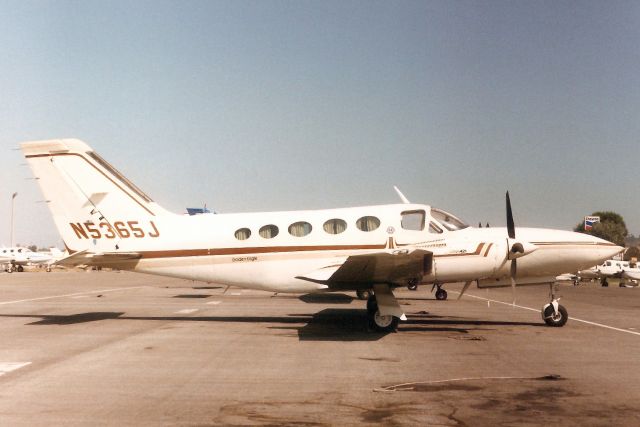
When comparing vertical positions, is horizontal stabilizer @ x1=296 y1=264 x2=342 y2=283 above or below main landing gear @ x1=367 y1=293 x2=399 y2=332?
above

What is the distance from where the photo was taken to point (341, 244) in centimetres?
1497

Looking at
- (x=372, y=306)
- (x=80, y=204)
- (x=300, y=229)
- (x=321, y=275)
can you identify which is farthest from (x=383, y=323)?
(x=80, y=204)

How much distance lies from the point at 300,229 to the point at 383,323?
3448 millimetres

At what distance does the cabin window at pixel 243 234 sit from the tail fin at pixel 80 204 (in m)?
2.52

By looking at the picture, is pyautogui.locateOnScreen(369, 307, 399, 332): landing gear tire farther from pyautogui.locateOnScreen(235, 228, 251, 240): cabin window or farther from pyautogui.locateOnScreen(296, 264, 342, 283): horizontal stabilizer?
pyautogui.locateOnScreen(235, 228, 251, 240): cabin window

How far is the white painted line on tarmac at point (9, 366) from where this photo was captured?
8977mm

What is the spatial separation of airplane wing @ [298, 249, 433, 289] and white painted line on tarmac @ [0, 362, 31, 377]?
650cm

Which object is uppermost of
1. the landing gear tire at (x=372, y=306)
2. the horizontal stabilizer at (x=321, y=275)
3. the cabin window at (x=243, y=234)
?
the cabin window at (x=243, y=234)

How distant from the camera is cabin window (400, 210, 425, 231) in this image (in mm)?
14781

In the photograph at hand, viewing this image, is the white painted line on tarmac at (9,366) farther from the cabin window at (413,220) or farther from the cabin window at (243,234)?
the cabin window at (413,220)

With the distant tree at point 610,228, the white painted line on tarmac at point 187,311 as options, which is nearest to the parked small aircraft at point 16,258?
the white painted line on tarmac at point 187,311

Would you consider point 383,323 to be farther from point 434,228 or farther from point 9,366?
point 9,366

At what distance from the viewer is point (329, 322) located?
16.5 meters

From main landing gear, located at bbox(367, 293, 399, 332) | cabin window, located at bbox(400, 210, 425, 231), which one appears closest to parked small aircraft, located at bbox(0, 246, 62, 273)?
main landing gear, located at bbox(367, 293, 399, 332)
